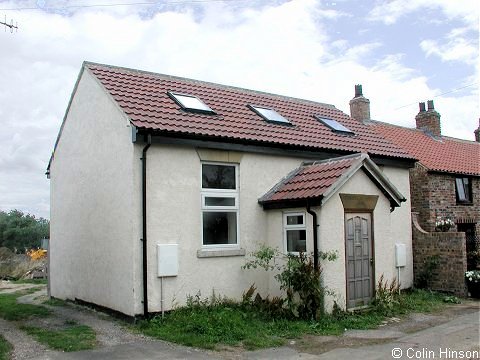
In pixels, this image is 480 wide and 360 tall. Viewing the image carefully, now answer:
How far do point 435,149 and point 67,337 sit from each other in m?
16.6

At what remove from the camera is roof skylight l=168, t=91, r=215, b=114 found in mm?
12477

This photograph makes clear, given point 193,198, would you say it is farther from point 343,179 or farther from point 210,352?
point 210,352

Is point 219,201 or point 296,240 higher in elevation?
point 219,201

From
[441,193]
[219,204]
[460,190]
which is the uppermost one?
[460,190]

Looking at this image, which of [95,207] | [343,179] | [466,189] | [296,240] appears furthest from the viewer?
[466,189]

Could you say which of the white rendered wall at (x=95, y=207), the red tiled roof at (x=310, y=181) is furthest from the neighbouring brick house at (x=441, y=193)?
the white rendered wall at (x=95, y=207)

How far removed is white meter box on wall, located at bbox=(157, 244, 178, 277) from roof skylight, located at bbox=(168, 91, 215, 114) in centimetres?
368

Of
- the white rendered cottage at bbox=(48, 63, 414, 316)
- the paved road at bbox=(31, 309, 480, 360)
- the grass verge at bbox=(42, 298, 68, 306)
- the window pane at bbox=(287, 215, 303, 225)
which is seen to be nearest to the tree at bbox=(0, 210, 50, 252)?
the grass verge at bbox=(42, 298, 68, 306)

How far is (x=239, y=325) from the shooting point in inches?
383

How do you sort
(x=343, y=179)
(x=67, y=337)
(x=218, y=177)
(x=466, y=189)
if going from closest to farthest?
1. (x=67, y=337)
2. (x=343, y=179)
3. (x=218, y=177)
4. (x=466, y=189)

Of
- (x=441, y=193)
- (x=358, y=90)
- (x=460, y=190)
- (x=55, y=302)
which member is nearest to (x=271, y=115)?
(x=441, y=193)

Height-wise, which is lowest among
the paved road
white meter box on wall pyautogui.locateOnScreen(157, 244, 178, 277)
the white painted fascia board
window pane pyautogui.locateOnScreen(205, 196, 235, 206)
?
the paved road

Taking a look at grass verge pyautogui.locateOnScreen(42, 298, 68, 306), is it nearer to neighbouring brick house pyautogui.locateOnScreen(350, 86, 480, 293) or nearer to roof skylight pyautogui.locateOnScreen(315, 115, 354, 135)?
roof skylight pyautogui.locateOnScreen(315, 115, 354, 135)

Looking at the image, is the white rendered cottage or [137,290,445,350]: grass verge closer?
[137,290,445,350]: grass verge
